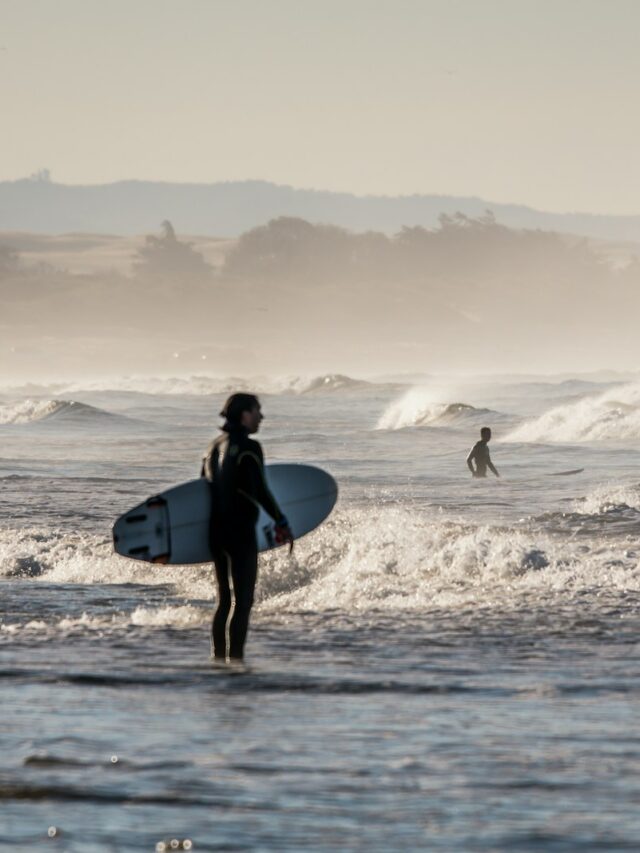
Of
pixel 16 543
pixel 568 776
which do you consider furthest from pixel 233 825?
pixel 16 543

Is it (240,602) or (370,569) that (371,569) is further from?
(240,602)

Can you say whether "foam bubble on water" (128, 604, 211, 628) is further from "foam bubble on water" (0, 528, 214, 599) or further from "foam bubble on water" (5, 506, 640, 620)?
"foam bubble on water" (0, 528, 214, 599)

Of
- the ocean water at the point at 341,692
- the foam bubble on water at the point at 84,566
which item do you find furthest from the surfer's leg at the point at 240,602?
the foam bubble on water at the point at 84,566

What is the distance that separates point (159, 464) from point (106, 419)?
1265 inches

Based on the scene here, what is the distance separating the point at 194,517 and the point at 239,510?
0.94m

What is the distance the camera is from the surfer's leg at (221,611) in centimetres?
984

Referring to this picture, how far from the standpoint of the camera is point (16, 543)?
719 inches

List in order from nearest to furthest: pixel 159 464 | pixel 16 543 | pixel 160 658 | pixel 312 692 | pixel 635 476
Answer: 1. pixel 312 692
2. pixel 160 658
3. pixel 16 543
4. pixel 635 476
5. pixel 159 464

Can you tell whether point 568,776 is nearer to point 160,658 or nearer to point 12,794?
point 12,794

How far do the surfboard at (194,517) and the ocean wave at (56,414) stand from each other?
186 feet

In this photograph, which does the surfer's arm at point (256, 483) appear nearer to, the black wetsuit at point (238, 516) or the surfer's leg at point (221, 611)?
the black wetsuit at point (238, 516)

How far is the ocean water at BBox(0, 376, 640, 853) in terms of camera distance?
580 cm

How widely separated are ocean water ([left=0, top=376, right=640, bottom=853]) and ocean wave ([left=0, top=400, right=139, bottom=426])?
4778 cm

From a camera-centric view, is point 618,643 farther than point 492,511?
No
